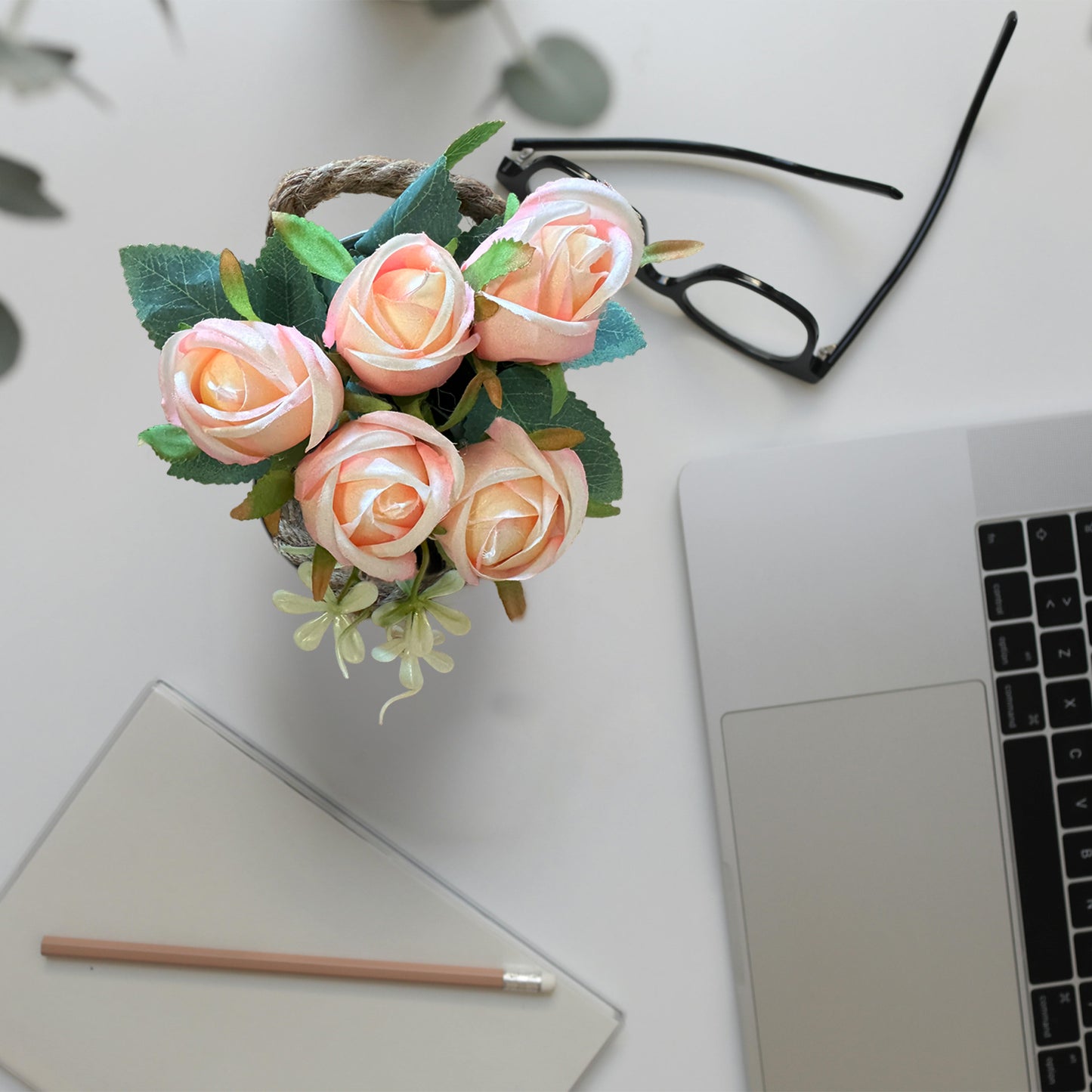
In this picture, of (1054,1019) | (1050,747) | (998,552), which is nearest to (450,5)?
(998,552)

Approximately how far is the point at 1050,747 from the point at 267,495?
1.47 feet

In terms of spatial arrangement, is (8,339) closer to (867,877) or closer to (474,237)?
(474,237)

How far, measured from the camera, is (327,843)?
0.52m

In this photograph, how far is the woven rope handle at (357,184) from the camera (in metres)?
0.38

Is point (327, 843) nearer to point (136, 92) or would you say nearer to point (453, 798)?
point (453, 798)

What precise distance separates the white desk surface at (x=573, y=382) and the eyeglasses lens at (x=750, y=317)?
0.05 feet

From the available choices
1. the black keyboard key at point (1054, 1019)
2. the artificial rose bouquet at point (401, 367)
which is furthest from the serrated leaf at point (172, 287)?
the black keyboard key at point (1054, 1019)

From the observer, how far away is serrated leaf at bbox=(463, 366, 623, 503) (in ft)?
1.08

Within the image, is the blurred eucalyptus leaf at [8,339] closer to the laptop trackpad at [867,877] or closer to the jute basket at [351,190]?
the jute basket at [351,190]

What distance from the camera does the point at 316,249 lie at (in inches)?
12.3

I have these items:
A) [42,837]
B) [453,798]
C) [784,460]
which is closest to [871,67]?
[784,460]

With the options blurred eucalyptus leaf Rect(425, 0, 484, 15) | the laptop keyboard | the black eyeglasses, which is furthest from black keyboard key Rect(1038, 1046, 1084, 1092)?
blurred eucalyptus leaf Rect(425, 0, 484, 15)

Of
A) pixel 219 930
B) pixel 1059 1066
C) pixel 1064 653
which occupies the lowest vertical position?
pixel 1059 1066

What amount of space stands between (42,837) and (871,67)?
0.62 m
